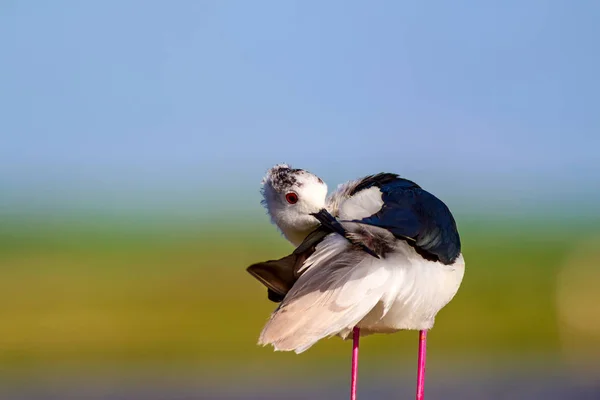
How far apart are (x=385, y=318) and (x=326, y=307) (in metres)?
0.33

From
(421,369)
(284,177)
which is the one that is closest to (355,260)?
(284,177)

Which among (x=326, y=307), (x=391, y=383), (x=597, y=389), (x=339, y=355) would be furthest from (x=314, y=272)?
(x=339, y=355)

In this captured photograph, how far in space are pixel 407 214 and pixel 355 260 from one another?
23 centimetres

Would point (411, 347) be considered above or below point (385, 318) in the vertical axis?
above

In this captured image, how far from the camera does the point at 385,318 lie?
2615 millimetres

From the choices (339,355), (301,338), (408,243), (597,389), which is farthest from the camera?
(339,355)

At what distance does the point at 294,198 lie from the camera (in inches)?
104

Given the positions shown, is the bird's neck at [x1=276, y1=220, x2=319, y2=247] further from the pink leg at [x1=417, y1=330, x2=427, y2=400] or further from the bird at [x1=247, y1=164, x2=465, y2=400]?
the pink leg at [x1=417, y1=330, x2=427, y2=400]

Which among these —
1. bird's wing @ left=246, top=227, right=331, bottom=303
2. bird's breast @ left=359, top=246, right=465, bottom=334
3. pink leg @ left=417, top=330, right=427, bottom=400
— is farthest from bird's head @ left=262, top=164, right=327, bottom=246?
pink leg @ left=417, top=330, right=427, bottom=400

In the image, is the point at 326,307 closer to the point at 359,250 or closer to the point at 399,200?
the point at 359,250

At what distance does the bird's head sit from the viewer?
103 inches

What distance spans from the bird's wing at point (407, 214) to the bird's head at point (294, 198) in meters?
0.10

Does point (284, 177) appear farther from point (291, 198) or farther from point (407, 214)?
point (407, 214)

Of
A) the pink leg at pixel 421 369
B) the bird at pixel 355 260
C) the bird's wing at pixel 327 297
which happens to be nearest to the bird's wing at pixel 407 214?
the bird at pixel 355 260
